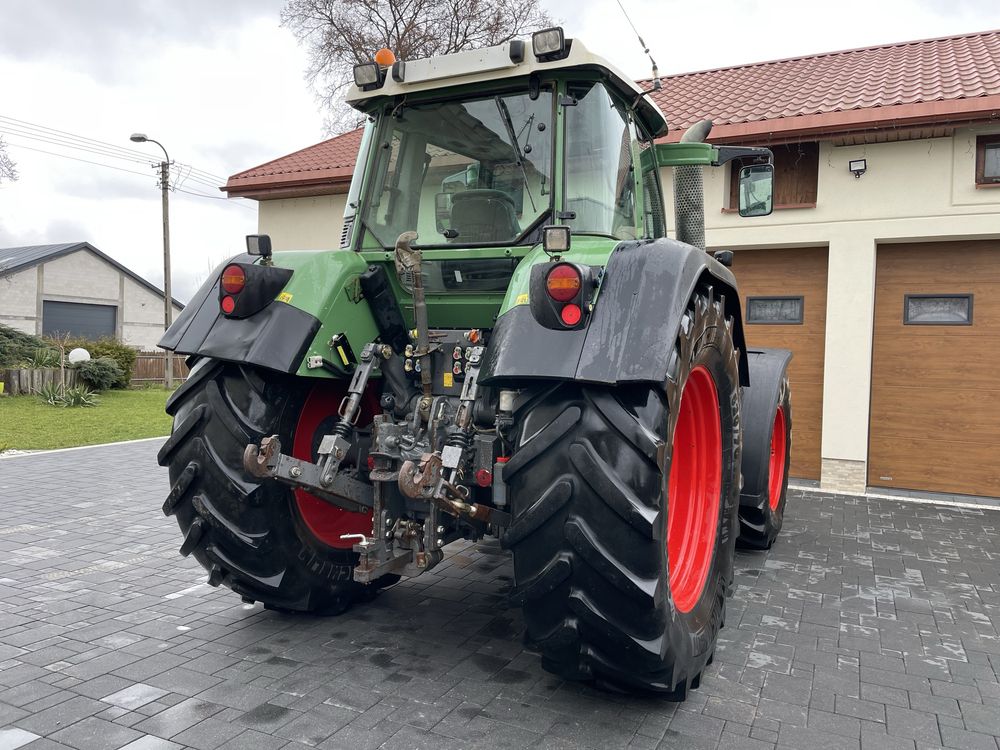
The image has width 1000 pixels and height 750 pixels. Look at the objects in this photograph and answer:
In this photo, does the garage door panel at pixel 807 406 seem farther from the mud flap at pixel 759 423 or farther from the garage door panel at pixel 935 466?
the mud flap at pixel 759 423

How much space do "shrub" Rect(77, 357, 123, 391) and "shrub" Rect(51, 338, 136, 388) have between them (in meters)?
1.37

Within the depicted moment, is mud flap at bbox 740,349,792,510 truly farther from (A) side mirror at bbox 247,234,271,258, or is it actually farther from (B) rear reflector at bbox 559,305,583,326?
(A) side mirror at bbox 247,234,271,258

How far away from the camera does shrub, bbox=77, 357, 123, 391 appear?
1752cm

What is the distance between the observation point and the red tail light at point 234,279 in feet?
10.4

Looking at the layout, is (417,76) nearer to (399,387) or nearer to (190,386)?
(399,387)

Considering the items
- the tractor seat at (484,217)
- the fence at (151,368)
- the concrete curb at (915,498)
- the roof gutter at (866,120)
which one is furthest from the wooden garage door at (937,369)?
the fence at (151,368)

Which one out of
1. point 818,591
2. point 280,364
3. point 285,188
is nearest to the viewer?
point 280,364

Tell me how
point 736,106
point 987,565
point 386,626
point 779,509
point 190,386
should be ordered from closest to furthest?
1. point 190,386
2. point 386,626
3. point 987,565
4. point 779,509
5. point 736,106

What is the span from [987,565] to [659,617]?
386cm

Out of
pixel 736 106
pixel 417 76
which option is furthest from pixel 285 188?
pixel 417 76

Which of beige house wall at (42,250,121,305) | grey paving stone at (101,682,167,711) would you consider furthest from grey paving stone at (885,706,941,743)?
beige house wall at (42,250,121,305)

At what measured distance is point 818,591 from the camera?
4.46m

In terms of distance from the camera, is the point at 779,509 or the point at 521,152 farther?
the point at 779,509

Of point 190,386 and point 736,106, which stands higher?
point 736,106
